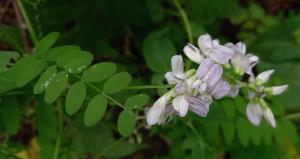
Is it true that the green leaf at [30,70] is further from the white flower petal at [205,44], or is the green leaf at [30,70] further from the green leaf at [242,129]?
the green leaf at [242,129]

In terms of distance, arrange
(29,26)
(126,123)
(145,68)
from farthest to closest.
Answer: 1. (145,68)
2. (29,26)
3. (126,123)

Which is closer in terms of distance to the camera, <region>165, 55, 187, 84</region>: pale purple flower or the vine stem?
<region>165, 55, 187, 84</region>: pale purple flower

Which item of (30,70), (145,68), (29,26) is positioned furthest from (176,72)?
(145,68)

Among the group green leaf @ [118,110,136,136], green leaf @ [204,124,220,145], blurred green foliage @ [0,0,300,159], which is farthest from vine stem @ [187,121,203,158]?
green leaf @ [118,110,136,136]

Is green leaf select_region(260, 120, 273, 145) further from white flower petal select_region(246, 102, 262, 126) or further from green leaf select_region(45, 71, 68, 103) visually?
green leaf select_region(45, 71, 68, 103)

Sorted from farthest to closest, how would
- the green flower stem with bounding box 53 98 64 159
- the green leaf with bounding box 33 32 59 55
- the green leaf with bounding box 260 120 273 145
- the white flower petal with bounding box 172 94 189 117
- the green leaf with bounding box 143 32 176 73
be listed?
the green leaf with bounding box 260 120 273 145
the green leaf with bounding box 143 32 176 73
the green flower stem with bounding box 53 98 64 159
the green leaf with bounding box 33 32 59 55
the white flower petal with bounding box 172 94 189 117

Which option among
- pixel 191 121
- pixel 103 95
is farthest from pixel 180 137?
A: pixel 103 95

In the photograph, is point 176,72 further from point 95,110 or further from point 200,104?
point 95,110

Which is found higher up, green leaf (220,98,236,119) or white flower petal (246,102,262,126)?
white flower petal (246,102,262,126)
